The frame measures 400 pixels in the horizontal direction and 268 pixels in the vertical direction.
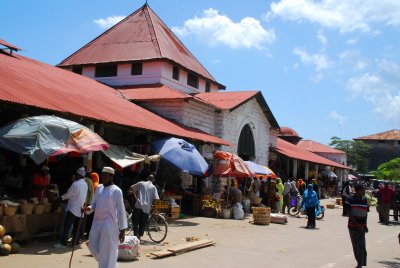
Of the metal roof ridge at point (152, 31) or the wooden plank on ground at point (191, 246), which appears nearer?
the wooden plank on ground at point (191, 246)

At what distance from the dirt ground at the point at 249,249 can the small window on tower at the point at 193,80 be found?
12216 mm

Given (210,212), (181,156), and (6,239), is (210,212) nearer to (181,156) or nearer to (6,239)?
(181,156)

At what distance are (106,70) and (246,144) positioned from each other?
8947 mm

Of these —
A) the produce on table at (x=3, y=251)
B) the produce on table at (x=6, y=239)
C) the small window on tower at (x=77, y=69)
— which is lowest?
the produce on table at (x=3, y=251)

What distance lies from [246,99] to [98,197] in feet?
57.7

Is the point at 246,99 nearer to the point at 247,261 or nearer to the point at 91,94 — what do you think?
the point at 91,94

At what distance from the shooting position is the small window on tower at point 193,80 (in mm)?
27062

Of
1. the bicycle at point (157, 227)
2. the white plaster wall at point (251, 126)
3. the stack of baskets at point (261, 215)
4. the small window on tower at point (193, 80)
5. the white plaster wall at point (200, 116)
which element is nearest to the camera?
the bicycle at point (157, 227)

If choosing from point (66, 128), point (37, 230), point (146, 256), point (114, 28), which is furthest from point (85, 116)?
point (114, 28)

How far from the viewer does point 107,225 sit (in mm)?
6645

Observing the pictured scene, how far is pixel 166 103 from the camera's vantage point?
2052 centimetres

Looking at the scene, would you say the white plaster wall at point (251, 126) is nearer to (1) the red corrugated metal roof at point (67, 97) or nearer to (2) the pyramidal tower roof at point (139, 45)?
(1) the red corrugated metal roof at point (67, 97)

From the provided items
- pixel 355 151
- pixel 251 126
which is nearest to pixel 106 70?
pixel 251 126

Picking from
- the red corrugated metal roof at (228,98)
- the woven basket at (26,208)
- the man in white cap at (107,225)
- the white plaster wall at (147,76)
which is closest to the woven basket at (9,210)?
the woven basket at (26,208)
